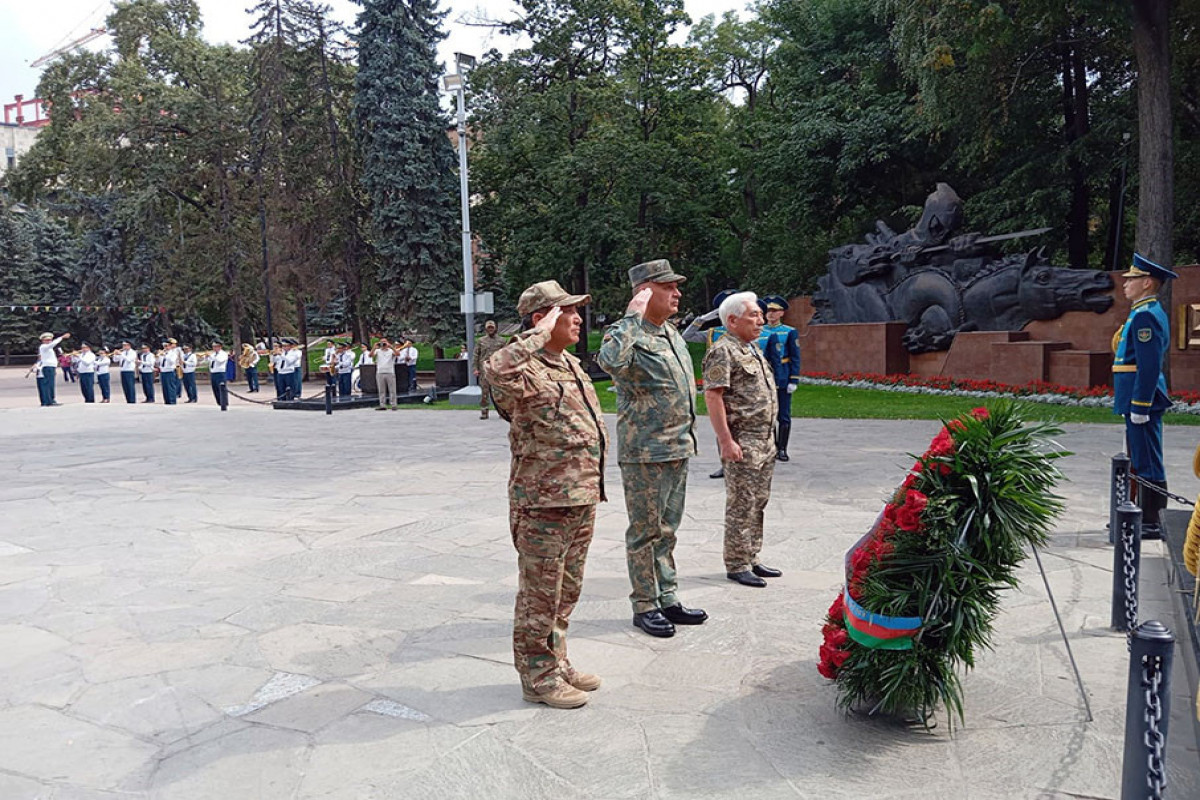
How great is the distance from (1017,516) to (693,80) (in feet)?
90.6

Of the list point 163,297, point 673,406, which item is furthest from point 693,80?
point 673,406

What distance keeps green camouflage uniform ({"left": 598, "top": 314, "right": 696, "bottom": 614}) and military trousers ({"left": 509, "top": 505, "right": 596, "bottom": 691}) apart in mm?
791

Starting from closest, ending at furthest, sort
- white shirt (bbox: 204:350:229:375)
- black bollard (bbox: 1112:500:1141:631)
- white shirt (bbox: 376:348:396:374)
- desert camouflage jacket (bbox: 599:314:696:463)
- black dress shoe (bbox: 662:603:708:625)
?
black bollard (bbox: 1112:500:1141:631), desert camouflage jacket (bbox: 599:314:696:463), black dress shoe (bbox: 662:603:708:625), white shirt (bbox: 376:348:396:374), white shirt (bbox: 204:350:229:375)

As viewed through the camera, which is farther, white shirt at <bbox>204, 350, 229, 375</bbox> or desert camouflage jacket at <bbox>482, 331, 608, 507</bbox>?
white shirt at <bbox>204, 350, 229, 375</bbox>

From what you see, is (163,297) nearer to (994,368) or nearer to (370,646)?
(994,368)

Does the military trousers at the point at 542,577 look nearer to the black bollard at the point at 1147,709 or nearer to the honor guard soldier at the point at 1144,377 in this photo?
the black bollard at the point at 1147,709

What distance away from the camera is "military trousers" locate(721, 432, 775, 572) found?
5406mm

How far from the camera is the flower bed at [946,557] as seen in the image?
330 centimetres

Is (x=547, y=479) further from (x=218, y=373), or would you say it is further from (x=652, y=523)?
(x=218, y=373)

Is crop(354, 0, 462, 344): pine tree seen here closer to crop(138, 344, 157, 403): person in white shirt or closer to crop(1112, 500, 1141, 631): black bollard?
crop(138, 344, 157, 403): person in white shirt

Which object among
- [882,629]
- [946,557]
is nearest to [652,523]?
[882,629]

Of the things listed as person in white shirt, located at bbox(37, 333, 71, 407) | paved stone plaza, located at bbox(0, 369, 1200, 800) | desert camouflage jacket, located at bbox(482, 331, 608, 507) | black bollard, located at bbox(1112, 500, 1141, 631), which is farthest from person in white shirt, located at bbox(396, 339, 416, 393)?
black bollard, located at bbox(1112, 500, 1141, 631)

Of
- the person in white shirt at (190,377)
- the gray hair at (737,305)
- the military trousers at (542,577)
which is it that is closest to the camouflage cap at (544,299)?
the military trousers at (542,577)

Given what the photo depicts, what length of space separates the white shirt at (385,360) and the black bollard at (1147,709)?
17.8m
